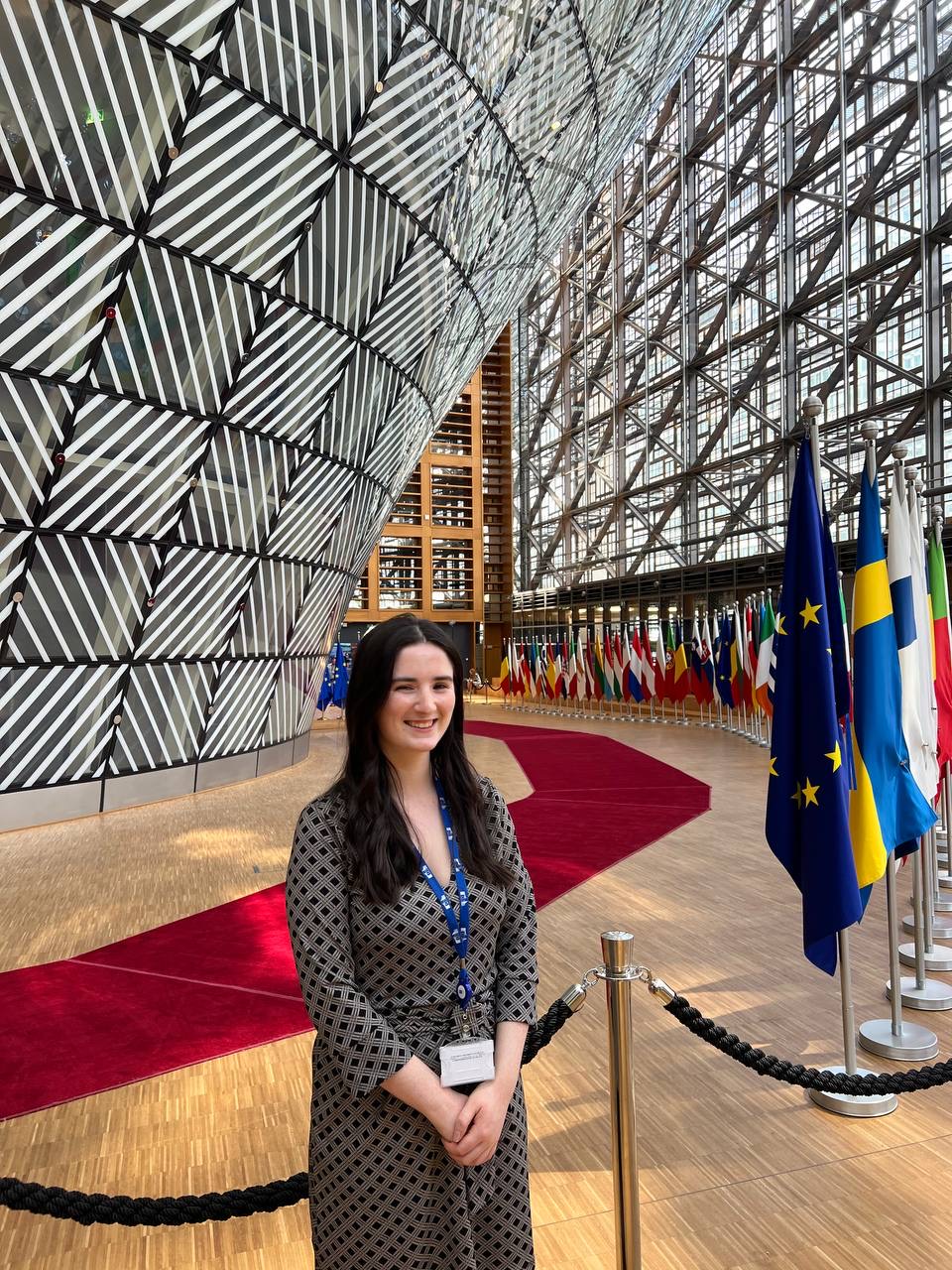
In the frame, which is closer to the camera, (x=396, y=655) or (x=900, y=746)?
(x=396, y=655)

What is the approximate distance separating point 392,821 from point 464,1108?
637 millimetres

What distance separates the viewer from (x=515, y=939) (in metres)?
2.32

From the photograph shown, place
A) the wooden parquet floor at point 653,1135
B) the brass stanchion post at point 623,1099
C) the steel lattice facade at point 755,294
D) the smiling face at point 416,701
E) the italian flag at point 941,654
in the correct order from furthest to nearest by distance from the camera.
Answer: the steel lattice facade at point 755,294 → the italian flag at point 941,654 → the wooden parquet floor at point 653,1135 → the brass stanchion post at point 623,1099 → the smiling face at point 416,701

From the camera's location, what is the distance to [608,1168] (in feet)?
12.0

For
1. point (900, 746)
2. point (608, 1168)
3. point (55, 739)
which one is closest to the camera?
point (608, 1168)

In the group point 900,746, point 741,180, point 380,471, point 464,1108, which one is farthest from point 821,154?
point 464,1108

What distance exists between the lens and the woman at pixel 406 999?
2.03 meters

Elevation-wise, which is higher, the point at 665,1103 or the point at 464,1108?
the point at 464,1108

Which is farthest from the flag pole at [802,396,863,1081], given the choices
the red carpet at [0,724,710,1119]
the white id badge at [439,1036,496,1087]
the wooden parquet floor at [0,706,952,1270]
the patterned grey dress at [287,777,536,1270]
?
the red carpet at [0,724,710,1119]

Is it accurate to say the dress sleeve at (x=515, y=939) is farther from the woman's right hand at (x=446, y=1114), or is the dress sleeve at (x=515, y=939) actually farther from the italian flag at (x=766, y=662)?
the italian flag at (x=766, y=662)

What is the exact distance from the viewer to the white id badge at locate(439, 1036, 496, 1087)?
2.06 m

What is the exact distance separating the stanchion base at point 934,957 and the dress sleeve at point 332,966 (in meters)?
4.88

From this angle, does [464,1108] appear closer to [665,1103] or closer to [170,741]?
[665,1103]

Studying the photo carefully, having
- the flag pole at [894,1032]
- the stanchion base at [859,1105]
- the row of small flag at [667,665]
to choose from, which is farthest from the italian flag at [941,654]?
the row of small flag at [667,665]
